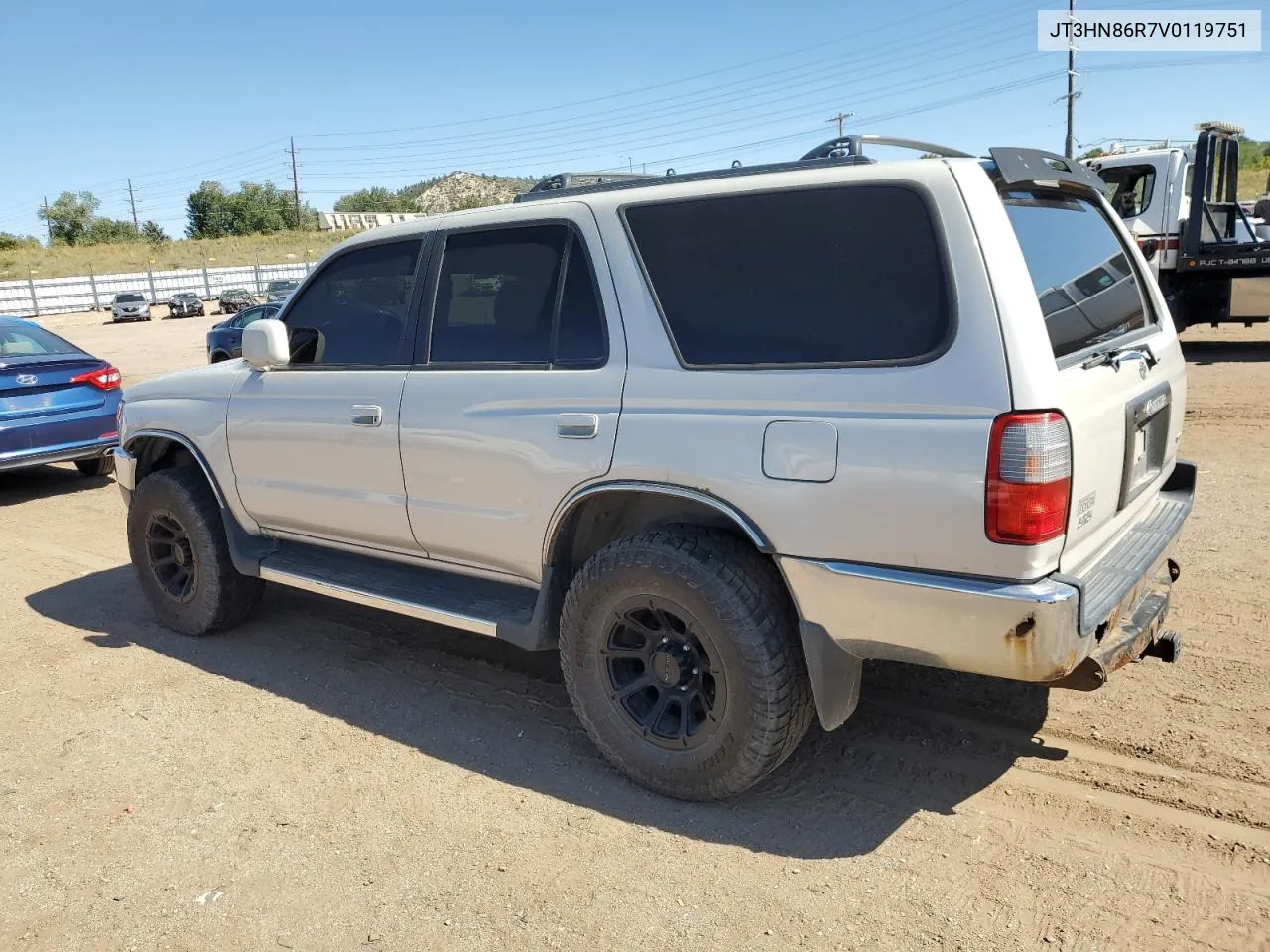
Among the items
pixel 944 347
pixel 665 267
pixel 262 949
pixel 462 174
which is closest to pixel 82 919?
pixel 262 949

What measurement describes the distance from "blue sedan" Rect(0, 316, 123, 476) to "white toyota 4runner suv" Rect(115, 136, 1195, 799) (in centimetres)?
506

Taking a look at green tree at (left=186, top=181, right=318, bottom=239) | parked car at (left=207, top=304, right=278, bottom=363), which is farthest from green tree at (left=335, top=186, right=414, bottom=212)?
parked car at (left=207, top=304, right=278, bottom=363)

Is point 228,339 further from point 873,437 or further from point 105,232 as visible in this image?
point 105,232

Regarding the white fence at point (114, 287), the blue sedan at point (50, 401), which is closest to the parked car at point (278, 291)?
the white fence at point (114, 287)

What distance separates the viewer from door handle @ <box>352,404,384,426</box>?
4.04m

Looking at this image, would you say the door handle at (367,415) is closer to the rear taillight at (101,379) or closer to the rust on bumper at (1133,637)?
the rust on bumper at (1133,637)

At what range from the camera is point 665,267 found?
132 inches

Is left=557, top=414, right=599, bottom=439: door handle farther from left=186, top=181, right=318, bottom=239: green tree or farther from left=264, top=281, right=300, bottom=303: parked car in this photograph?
left=186, top=181, right=318, bottom=239: green tree

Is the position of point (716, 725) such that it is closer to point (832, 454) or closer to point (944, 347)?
point (832, 454)

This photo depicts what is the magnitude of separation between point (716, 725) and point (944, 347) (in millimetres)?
1395

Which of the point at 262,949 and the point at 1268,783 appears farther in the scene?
the point at 1268,783

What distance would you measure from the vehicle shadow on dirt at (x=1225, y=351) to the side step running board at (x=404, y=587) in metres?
11.7

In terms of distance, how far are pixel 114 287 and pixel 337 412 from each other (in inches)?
2290

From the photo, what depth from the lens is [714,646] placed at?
314 cm
